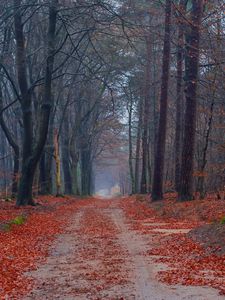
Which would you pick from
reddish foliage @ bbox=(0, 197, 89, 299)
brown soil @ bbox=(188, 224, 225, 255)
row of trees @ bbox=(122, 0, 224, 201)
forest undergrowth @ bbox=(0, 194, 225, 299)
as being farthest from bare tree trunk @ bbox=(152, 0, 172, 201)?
brown soil @ bbox=(188, 224, 225, 255)

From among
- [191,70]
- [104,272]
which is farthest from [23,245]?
[191,70]

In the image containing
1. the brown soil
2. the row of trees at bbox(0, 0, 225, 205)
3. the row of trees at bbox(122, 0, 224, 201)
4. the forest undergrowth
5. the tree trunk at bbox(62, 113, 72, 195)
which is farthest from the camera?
the tree trunk at bbox(62, 113, 72, 195)

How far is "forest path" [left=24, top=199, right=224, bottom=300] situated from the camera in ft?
25.9

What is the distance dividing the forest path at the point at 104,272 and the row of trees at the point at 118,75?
706 centimetres

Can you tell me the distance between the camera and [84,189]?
53719 millimetres

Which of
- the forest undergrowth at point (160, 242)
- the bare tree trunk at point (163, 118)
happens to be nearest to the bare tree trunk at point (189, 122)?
the forest undergrowth at point (160, 242)

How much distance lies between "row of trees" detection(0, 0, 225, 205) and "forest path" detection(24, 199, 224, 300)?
7.06m

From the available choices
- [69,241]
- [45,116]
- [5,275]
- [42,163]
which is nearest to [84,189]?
[42,163]

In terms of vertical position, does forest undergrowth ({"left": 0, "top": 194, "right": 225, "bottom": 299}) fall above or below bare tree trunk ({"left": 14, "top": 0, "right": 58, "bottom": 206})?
below

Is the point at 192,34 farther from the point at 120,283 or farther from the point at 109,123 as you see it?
the point at 109,123

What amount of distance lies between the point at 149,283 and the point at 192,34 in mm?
13193

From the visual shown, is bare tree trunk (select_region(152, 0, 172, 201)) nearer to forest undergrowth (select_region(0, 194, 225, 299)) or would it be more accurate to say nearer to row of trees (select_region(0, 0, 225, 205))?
row of trees (select_region(0, 0, 225, 205))

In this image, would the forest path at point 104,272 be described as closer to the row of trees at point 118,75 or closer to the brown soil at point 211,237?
the brown soil at point 211,237

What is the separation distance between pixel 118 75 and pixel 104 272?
27.3m
